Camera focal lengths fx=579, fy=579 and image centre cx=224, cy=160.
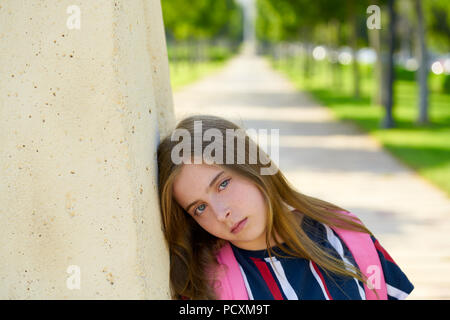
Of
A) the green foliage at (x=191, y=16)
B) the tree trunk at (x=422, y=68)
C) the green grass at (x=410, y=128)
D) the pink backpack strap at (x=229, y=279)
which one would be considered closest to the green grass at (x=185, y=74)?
the green foliage at (x=191, y=16)

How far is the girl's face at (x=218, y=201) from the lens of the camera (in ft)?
5.56

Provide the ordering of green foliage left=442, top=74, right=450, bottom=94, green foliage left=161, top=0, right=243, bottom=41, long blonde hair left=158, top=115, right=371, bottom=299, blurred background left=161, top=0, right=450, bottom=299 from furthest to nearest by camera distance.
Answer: green foliage left=161, top=0, right=243, bottom=41
green foliage left=442, top=74, right=450, bottom=94
blurred background left=161, top=0, right=450, bottom=299
long blonde hair left=158, top=115, right=371, bottom=299

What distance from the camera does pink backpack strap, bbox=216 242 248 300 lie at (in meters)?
1.71

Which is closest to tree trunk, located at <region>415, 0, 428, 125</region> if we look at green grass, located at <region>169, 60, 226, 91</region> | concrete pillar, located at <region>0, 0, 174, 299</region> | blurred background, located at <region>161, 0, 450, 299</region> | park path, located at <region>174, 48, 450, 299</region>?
blurred background, located at <region>161, 0, 450, 299</region>

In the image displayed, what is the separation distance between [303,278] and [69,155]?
0.84m

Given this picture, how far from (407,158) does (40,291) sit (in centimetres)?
833

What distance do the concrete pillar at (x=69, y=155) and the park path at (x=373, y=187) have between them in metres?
0.80

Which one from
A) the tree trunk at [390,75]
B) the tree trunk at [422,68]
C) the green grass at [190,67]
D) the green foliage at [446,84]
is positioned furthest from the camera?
the green grass at [190,67]

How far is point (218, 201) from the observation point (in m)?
1.71

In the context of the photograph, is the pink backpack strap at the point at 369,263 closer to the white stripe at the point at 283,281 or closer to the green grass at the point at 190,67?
the white stripe at the point at 283,281

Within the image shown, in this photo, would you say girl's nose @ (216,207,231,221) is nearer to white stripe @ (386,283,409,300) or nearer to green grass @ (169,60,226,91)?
white stripe @ (386,283,409,300)

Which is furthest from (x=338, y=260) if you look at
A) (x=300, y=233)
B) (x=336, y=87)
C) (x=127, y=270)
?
(x=336, y=87)

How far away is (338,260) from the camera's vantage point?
1752 millimetres

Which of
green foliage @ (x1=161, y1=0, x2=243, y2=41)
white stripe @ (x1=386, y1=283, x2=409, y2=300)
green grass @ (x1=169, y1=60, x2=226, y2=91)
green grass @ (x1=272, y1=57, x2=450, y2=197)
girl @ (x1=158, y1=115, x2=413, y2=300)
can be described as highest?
green foliage @ (x1=161, y1=0, x2=243, y2=41)
